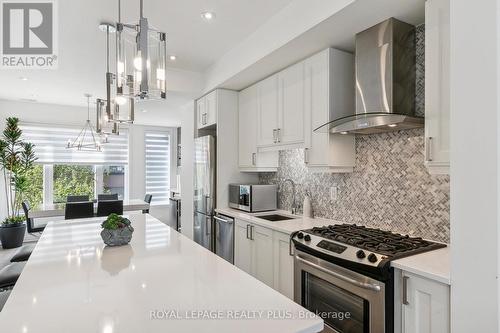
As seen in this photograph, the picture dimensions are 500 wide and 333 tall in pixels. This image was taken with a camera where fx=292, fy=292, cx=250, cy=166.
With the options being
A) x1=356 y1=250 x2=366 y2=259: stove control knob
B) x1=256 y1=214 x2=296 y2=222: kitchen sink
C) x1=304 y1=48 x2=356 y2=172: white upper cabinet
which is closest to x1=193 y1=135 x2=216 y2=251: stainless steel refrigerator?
x1=256 y1=214 x2=296 y2=222: kitchen sink

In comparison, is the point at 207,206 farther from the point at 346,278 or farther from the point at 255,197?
the point at 346,278

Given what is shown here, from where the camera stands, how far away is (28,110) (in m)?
5.67

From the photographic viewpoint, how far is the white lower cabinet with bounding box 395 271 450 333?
1441mm

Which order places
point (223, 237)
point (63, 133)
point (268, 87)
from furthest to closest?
1. point (63, 133)
2. point (223, 237)
3. point (268, 87)

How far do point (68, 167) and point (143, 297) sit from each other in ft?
19.7

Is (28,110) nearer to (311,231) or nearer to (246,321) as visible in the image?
(311,231)

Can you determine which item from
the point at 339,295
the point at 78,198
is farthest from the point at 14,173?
the point at 339,295

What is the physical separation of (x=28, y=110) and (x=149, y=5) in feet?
15.6

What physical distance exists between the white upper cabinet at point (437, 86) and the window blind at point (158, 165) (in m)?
6.41

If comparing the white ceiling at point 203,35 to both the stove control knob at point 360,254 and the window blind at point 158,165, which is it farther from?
the window blind at point 158,165

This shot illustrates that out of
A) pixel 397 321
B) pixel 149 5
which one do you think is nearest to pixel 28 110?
pixel 149 5

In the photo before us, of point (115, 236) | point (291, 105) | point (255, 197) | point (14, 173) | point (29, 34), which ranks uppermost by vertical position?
point (29, 34)

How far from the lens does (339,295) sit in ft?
6.43

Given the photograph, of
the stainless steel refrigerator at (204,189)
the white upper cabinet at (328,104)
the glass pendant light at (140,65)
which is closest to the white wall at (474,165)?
the white upper cabinet at (328,104)
